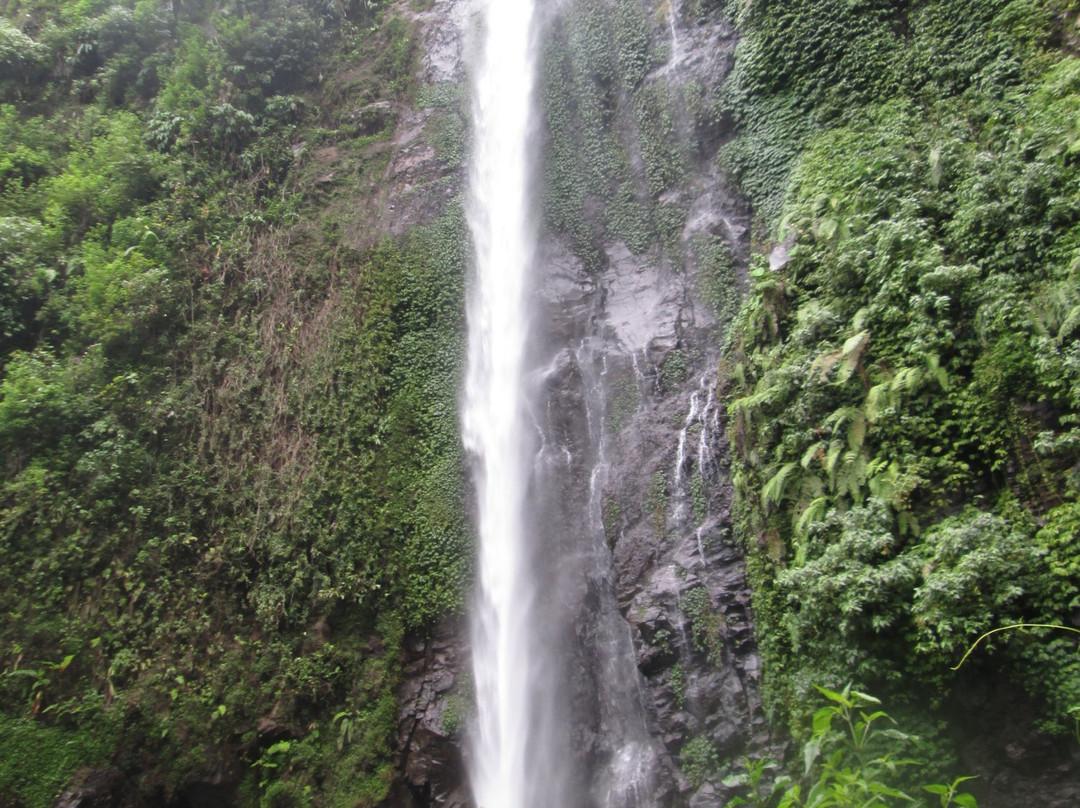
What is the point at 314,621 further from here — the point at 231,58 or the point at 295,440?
the point at 231,58

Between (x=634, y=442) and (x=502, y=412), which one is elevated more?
(x=502, y=412)

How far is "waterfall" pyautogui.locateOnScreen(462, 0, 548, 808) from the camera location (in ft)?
29.9

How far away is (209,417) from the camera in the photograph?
10.8m

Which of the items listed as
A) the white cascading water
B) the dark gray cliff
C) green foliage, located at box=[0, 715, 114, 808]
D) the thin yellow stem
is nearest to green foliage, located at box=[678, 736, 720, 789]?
the dark gray cliff

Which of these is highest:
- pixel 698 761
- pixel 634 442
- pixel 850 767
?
pixel 634 442

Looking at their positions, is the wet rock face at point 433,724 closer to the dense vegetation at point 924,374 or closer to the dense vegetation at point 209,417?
the dense vegetation at point 209,417

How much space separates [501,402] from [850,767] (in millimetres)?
7500

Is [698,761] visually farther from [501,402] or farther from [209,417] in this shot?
[209,417]

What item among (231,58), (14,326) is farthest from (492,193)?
(14,326)

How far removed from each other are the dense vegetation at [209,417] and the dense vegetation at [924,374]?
17.5 feet

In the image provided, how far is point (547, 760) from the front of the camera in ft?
29.1

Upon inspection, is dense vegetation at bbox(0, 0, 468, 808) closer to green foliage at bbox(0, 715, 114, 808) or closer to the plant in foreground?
green foliage at bbox(0, 715, 114, 808)

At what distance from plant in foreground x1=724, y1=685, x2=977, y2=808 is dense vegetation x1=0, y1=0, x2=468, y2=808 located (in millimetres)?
5558

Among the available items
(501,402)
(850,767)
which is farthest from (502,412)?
(850,767)
